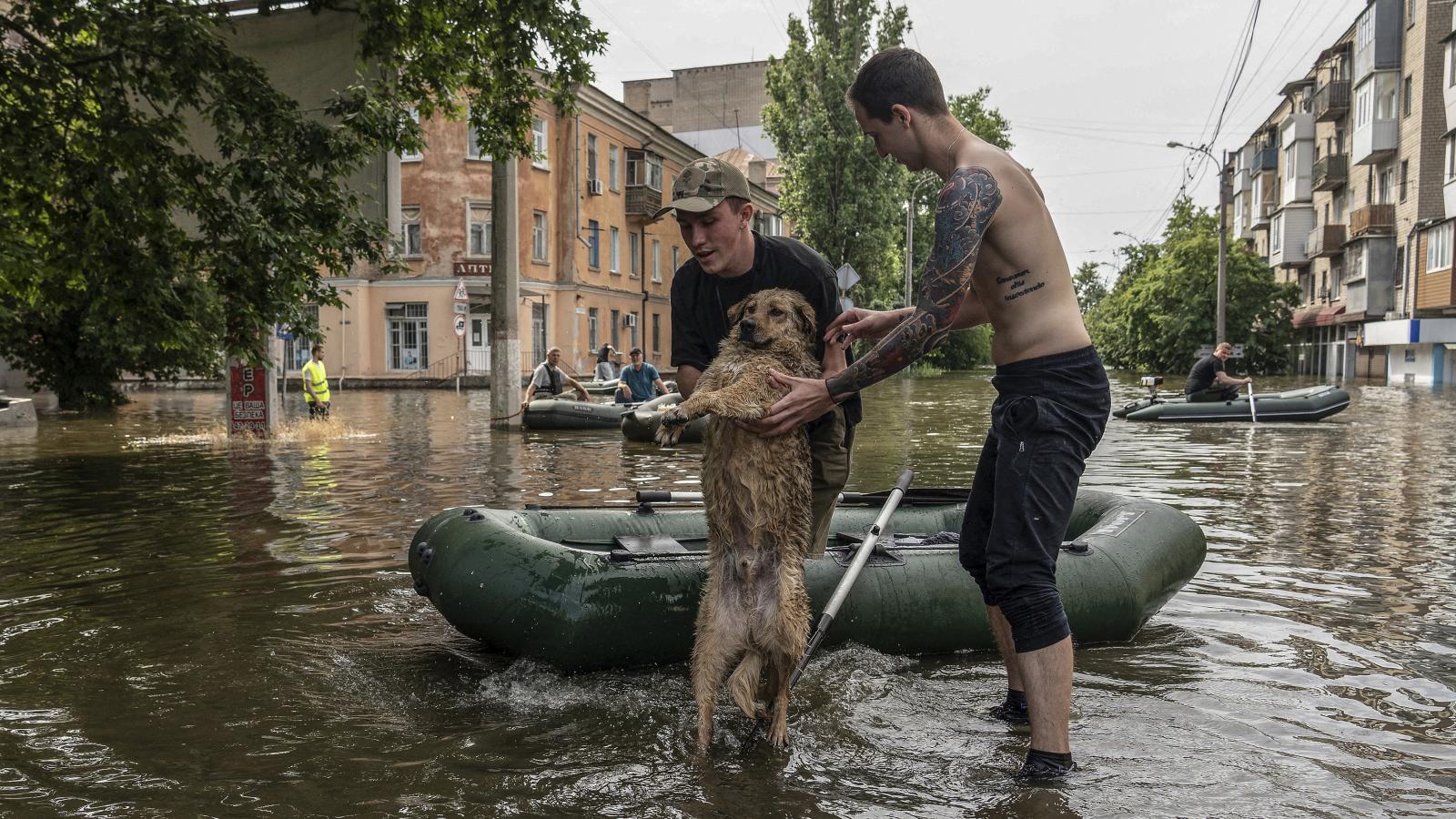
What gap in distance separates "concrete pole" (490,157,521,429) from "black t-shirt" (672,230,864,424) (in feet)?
51.3

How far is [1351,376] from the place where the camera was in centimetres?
5138

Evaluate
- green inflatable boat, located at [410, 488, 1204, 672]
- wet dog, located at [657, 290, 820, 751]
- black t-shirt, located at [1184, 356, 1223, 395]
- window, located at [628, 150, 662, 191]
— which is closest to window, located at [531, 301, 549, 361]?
window, located at [628, 150, 662, 191]

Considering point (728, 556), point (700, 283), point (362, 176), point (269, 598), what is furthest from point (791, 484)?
point (362, 176)

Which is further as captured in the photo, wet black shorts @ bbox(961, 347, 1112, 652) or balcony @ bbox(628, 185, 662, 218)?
balcony @ bbox(628, 185, 662, 218)

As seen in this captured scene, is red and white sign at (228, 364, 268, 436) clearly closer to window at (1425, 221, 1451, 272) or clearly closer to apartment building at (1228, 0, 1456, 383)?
apartment building at (1228, 0, 1456, 383)

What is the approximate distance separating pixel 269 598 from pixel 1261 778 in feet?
18.4

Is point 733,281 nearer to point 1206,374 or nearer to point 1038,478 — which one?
point 1038,478

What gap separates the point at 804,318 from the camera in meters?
4.57

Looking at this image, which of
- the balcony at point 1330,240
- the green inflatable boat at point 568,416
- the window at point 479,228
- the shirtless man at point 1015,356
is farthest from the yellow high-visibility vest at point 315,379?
the balcony at point 1330,240

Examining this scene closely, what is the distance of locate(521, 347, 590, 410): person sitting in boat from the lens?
2055cm

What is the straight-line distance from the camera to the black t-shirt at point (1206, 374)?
22.4 m

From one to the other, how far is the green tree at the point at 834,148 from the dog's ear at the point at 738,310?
40.8 m

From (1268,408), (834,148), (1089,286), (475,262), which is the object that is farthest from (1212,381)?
(1089,286)

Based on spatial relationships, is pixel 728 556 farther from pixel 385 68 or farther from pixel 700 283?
pixel 385 68
